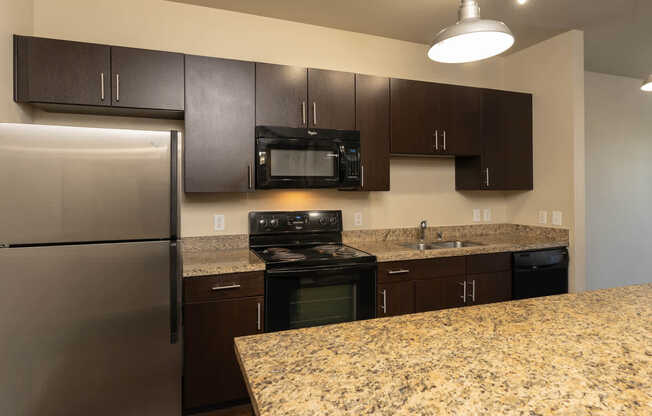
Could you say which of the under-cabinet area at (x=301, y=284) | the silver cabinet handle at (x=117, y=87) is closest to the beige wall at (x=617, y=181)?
the under-cabinet area at (x=301, y=284)

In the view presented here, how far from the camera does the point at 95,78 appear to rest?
209 centimetres

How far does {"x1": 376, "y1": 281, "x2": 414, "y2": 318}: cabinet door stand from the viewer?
2385 millimetres

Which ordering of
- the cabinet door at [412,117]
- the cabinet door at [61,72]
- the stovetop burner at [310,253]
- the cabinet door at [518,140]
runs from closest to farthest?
the cabinet door at [61,72], the stovetop burner at [310,253], the cabinet door at [412,117], the cabinet door at [518,140]

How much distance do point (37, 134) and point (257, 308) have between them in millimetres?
1347

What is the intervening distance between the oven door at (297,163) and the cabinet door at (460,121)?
998 millimetres

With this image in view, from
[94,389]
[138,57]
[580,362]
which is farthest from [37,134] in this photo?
[580,362]

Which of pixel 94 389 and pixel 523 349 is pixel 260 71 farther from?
pixel 523 349

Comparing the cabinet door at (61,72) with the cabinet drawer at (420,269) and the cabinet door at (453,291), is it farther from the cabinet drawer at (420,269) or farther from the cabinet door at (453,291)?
the cabinet door at (453,291)

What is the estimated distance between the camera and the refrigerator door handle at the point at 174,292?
169cm

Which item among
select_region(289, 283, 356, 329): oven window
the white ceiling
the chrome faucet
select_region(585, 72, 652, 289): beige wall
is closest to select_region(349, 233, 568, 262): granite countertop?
the chrome faucet

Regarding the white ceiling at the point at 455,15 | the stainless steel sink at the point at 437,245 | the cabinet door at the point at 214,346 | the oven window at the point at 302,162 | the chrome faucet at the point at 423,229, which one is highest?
the white ceiling at the point at 455,15

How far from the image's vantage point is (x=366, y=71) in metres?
3.09

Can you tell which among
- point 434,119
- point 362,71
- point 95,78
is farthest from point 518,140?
point 95,78

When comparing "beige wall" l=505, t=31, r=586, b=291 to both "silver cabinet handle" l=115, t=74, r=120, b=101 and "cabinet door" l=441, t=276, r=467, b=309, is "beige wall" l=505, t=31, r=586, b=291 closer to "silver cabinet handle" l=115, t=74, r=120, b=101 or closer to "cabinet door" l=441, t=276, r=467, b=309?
"cabinet door" l=441, t=276, r=467, b=309
